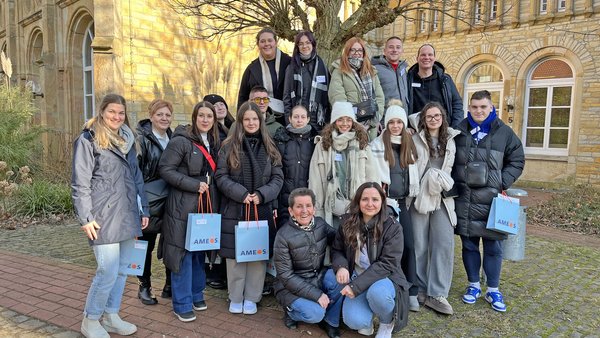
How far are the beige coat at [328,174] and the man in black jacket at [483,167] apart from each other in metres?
0.91

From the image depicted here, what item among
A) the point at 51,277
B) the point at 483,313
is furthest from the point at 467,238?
the point at 51,277

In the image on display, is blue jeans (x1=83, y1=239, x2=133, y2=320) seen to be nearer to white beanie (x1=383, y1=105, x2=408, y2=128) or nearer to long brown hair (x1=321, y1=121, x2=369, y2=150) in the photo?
long brown hair (x1=321, y1=121, x2=369, y2=150)

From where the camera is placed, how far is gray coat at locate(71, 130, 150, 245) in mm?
3061

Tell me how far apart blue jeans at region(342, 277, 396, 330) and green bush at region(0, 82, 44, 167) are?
30.8 feet

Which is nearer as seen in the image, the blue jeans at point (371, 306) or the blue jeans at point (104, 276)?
the blue jeans at point (104, 276)

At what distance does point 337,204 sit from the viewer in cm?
399

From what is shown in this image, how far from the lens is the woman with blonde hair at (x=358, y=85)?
173 inches

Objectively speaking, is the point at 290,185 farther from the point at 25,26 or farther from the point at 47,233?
the point at 25,26

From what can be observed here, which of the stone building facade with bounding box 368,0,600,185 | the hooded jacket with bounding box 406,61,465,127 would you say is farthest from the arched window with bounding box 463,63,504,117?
the hooded jacket with bounding box 406,61,465,127

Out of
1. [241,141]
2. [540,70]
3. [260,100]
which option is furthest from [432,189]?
[540,70]

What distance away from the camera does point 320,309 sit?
11.6 feet

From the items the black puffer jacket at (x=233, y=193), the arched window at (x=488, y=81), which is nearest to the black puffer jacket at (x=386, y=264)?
the black puffer jacket at (x=233, y=193)

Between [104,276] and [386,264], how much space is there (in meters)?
2.27

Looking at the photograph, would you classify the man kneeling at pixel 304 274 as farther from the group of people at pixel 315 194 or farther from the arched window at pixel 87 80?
the arched window at pixel 87 80
